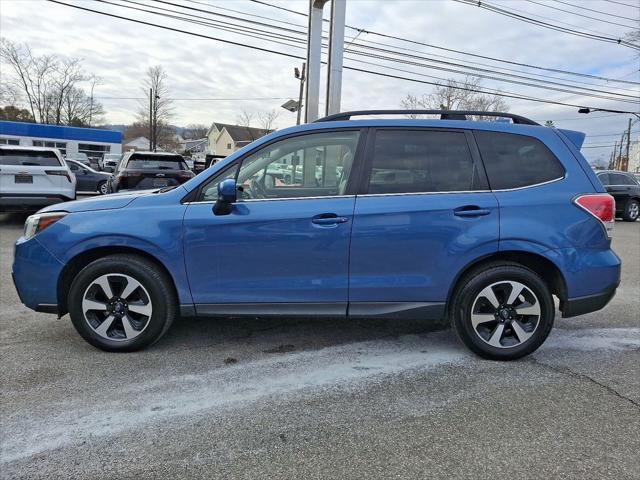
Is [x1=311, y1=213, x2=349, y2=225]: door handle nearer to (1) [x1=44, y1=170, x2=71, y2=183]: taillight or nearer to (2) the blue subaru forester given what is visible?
(2) the blue subaru forester

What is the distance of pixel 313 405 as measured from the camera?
9.64 feet

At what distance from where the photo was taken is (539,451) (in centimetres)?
250

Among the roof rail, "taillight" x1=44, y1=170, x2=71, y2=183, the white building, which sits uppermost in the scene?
the white building

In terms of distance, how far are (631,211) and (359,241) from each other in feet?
50.6

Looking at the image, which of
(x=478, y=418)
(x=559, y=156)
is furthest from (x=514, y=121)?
(x=478, y=418)

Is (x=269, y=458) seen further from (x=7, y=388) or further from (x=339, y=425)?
(x=7, y=388)

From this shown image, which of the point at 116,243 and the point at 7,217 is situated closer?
the point at 116,243

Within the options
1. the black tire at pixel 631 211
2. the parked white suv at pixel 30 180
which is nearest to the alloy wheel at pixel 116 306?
the parked white suv at pixel 30 180

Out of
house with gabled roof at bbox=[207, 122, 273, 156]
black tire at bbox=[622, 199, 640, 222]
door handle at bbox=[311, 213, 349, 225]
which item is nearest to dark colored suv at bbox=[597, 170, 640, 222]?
black tire at bbox=[622, 199, 640, 222]

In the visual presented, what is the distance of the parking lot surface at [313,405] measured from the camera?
2.38 meters

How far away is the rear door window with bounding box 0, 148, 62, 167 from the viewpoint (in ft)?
30.1

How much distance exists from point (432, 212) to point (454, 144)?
2.02 feet

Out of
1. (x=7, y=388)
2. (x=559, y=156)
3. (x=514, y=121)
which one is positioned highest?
(x=514, y=121)

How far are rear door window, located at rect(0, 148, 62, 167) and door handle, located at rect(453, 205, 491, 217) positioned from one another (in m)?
8.95
